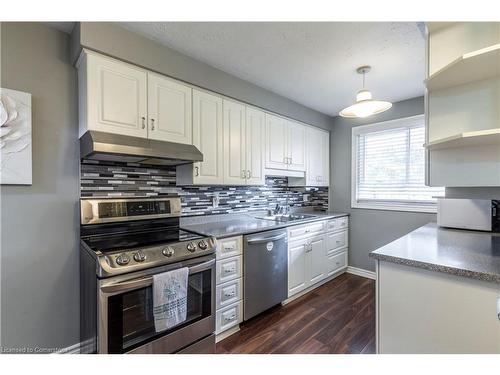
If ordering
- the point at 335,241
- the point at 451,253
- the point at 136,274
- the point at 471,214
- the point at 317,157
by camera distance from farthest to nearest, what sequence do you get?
the point at 317,157
the point at 335,241
the point at 471,214
the point at 136,274
the point at 451,253

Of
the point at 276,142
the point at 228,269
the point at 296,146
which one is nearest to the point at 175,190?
the point at 228,269

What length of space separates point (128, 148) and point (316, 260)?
7.63 ft

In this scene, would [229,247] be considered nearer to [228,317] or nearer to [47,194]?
[228,317]

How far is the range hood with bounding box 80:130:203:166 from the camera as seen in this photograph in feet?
4.91

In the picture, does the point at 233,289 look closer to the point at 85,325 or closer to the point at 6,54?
the point at 85,325

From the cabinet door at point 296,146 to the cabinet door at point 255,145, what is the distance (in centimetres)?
47

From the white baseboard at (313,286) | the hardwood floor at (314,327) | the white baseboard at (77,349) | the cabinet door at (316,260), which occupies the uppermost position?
the cabinet door at (316,260)

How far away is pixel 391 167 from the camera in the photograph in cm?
311

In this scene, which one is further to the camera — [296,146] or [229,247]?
[296,146]

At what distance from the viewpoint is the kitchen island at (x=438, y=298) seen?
1.00 m

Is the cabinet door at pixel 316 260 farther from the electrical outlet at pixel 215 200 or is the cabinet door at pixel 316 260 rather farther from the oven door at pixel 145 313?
the oven door at pixel 145 313

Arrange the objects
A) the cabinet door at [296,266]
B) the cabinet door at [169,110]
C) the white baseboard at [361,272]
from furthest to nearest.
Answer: the white baseboard at [361,272], the cabinet door at [296,266], the cabinet door at [169,110]

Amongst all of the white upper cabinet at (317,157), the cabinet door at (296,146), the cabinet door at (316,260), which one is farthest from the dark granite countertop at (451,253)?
the white upper cabinet at (317,157)

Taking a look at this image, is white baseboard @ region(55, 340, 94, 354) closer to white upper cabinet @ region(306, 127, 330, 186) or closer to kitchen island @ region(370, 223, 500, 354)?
kitchen island @ region(370, 223, 500, 354)
